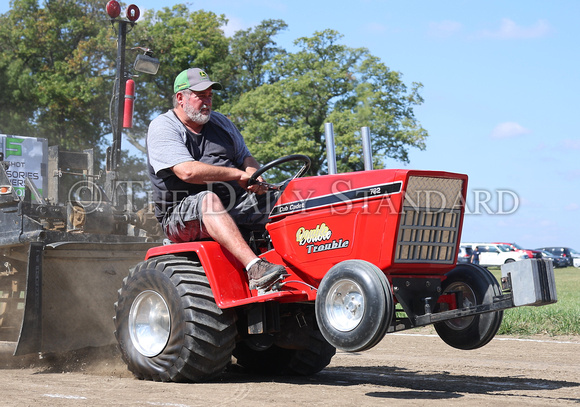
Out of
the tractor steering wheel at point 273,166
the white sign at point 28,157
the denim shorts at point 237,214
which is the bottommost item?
the denim shorts at point 237,214

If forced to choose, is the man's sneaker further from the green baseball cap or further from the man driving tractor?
the green baseball cap

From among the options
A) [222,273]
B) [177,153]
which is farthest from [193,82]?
[222,273]

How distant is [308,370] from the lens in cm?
606

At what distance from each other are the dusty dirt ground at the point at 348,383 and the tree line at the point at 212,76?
793 inches

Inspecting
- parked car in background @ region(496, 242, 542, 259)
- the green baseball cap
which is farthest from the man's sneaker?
parked car in background @ region(496, 242, 542, 259)

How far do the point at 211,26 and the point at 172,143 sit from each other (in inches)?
1096

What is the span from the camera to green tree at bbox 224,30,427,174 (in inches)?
1152

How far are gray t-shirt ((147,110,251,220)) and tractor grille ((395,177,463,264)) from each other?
4.67ft

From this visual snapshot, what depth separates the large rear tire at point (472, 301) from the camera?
487 cm

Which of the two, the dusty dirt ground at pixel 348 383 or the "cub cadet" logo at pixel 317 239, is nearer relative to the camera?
the dusty dirt ground at pixel 348 383

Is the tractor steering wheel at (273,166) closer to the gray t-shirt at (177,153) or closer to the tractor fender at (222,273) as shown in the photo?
the gray t-shirt at (177,153)

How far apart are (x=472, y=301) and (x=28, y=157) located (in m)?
8.50

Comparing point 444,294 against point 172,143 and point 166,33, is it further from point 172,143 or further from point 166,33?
point 166,33

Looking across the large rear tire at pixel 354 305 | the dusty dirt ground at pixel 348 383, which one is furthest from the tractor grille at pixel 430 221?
the dusty dirt ground at pixel 348 383
